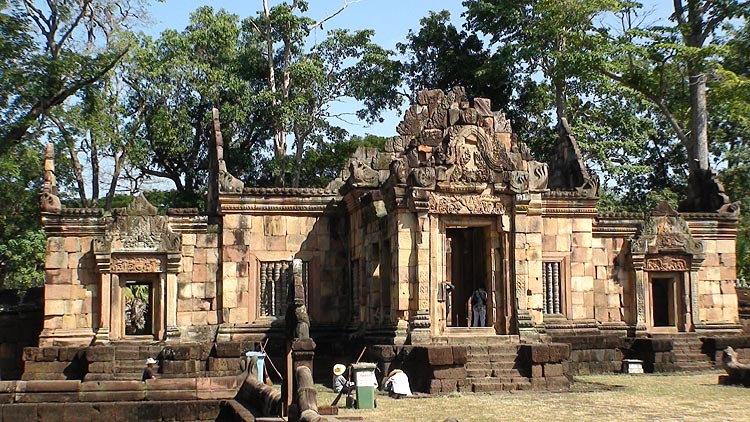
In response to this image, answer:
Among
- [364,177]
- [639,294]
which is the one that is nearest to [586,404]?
[364,177]

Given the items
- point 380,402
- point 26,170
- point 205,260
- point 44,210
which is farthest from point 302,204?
point 26,170

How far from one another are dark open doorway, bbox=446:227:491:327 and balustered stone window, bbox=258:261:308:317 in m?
3.92

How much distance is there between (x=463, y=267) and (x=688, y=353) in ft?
19.3

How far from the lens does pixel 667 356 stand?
2177 centimetres

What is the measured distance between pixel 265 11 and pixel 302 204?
50.3ft

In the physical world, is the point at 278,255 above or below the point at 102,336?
above

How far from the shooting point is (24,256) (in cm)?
3147

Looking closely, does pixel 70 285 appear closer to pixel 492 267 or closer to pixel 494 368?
pixel 492 267

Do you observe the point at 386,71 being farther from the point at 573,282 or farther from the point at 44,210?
the point at 44,210

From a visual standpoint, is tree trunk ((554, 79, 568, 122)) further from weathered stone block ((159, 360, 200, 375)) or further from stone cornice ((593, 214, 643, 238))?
weathered stone block ((159, 360, 200, 375))

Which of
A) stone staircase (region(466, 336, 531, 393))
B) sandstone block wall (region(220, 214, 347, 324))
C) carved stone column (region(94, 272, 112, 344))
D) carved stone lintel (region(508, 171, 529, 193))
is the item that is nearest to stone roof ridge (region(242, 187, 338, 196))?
sandstone block wall (region(220, 214, 347, 324))

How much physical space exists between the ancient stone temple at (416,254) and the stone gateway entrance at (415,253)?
37mm

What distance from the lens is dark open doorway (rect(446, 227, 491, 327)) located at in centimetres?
2230

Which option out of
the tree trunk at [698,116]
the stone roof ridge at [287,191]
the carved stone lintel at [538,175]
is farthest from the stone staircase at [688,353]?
the stone roof ridge at [287,191]
